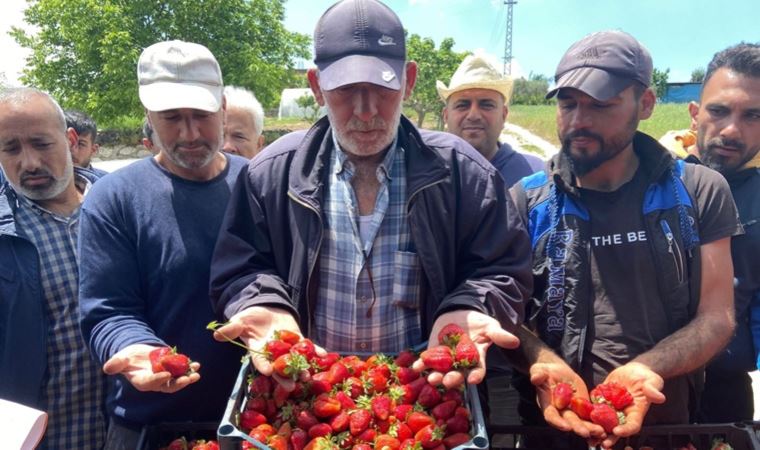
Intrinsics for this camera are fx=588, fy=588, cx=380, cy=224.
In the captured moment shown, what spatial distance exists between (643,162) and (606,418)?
1.16 metres

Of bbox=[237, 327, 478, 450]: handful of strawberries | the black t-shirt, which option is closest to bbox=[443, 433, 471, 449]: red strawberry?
bbox=[237, 327, 478, 450]: handful of strawberries

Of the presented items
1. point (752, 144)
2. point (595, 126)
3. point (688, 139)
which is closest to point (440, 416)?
point (595, 126)

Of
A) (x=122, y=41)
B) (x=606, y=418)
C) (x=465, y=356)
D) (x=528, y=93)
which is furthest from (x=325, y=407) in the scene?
Answer: (x=528, y=93)

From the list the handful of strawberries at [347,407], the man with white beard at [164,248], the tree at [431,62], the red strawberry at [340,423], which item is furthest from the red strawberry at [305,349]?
the tree at [431,62]

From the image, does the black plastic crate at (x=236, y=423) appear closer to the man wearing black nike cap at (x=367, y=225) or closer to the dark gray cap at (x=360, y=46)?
the man wearing black nike cap at (x=367, y=225)

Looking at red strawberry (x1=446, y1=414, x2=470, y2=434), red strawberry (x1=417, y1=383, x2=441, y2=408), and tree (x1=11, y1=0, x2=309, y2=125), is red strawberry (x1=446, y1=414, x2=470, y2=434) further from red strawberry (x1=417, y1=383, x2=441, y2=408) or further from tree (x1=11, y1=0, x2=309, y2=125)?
tree (x1=11, y1=0, x2=309, y2=125)

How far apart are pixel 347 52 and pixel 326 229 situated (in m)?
0.72

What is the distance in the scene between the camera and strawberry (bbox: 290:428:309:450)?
204 centimetres

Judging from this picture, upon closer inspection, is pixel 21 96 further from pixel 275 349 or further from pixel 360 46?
pixel 275 349

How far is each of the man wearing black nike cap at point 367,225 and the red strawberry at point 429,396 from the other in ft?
1.05

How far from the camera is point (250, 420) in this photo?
6.65 feet

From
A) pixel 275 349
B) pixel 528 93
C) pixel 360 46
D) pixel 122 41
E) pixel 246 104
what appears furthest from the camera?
pixel 528 93

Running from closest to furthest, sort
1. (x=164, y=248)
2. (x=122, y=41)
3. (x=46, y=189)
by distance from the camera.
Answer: (x=164, y=248) < (x=46, y=189) < (x=122, y=41)

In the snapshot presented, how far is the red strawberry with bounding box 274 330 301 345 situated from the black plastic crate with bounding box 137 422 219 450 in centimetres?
60
